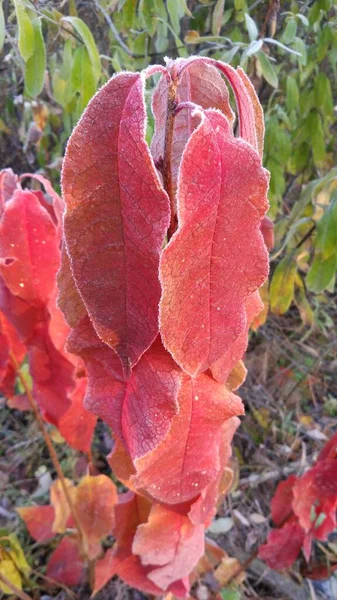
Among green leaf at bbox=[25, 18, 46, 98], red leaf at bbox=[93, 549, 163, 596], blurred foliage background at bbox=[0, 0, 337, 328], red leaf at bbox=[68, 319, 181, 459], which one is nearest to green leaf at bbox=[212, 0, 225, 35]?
blurred foliage background at bbox=[0, 0, 337, 328]

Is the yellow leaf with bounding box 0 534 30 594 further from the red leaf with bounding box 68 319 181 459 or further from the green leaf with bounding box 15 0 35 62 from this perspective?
the green leaf with bounding box 15 0 35 62

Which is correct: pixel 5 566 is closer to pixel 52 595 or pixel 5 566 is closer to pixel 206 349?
pixel 52 595

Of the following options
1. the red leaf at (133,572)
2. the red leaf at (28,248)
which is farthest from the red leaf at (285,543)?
the red leaf at (28,248)

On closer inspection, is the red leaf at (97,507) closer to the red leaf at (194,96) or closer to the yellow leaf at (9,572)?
the yellow leaf at (9,572)

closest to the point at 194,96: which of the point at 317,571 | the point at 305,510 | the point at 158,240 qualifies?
the point at 158,240

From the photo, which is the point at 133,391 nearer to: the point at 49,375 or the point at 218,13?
the point at 49,375
